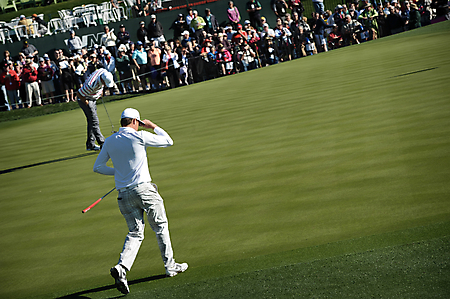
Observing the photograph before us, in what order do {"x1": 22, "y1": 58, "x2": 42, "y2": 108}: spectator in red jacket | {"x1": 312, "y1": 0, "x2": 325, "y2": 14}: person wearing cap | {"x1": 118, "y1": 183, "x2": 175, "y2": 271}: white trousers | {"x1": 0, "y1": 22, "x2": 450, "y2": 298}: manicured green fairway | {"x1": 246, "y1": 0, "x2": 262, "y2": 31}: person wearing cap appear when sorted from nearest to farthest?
{"x1": 0, "y1": 22, "x2": 450, "y2": 298}: manicured green fairway
{"x1": 118, "y1": 183, "x2": 175, "y2": 271}: white trousers
{"x1": 22, "y1": 58, "x2": 42, "y2": 108}: spectator in red jacket
{"x1": 246, "y1": 0, "x2": 262, "y2": 31}: person wearing cap
{"x1": 312, "y1": 0, "x2": 325, "y2": 14}: person wearing cap

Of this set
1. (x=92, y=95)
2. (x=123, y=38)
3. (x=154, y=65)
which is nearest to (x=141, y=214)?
(x=92, y=95)

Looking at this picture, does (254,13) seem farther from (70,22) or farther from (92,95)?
(92,95)

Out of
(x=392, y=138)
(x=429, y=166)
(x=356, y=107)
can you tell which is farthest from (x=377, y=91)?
(x=429, y=166)

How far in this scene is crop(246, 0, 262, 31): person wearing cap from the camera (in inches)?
1054

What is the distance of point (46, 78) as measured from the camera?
73.8 ft

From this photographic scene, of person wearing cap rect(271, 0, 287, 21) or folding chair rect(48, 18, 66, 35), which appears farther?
folding chair rect(48, 18, 66, 35)

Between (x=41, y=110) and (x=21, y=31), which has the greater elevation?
(x=21, y=31)

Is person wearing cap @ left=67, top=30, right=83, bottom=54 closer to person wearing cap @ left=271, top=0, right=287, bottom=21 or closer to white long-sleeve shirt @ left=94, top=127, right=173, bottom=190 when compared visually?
person wearing cap @ left=271, top=0, right=287, bottom=21

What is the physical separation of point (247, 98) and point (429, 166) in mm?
9053

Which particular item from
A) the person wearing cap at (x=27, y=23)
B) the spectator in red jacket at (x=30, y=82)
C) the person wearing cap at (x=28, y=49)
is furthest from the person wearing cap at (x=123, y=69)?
the person wearing cap at (x=27, y=23)

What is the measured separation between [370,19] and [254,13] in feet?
20.0

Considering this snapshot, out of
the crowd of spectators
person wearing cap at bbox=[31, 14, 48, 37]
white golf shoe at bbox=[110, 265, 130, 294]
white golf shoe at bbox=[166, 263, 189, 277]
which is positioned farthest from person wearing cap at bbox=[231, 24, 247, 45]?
white golf shoe at bbox=[110, 265, 130, 294]

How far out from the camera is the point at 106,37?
2427cm

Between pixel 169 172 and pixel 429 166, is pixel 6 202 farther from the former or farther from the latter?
pixel 429 166
